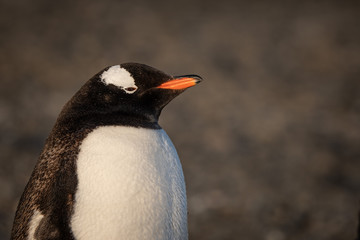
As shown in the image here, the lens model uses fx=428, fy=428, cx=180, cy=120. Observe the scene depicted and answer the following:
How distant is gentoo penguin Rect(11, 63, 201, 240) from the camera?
5.60 feet

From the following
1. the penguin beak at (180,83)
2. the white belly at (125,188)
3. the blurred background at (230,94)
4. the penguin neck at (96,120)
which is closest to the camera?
the white belly at (125,188)

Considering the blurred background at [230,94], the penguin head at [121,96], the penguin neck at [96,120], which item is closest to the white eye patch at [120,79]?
the penguin head at [121,96]

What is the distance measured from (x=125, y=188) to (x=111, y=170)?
0.09 metres

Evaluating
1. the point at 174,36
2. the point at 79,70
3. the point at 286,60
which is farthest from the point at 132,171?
the point at 174,36

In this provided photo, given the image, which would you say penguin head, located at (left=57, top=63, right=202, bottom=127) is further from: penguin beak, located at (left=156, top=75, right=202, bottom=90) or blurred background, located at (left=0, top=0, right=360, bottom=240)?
blurred background, located at (left=0, top=0, right=360, bottom=240)

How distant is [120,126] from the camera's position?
71.7 inches

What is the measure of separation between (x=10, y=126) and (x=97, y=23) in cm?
621

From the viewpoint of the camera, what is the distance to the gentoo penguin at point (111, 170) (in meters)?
1.71

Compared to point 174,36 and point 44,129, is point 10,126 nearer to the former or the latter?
point 44,129

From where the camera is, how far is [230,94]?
24.6 ft

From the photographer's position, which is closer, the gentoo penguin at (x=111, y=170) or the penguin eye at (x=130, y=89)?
the gentoo penguin at (x=111, y=170)

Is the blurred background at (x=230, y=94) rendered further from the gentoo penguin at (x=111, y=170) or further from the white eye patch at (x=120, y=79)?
the white eye patch at (x=120, y=79)

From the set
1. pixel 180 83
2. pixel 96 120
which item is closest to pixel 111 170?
pixel 96 120

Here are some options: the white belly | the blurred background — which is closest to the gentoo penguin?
the white belly
